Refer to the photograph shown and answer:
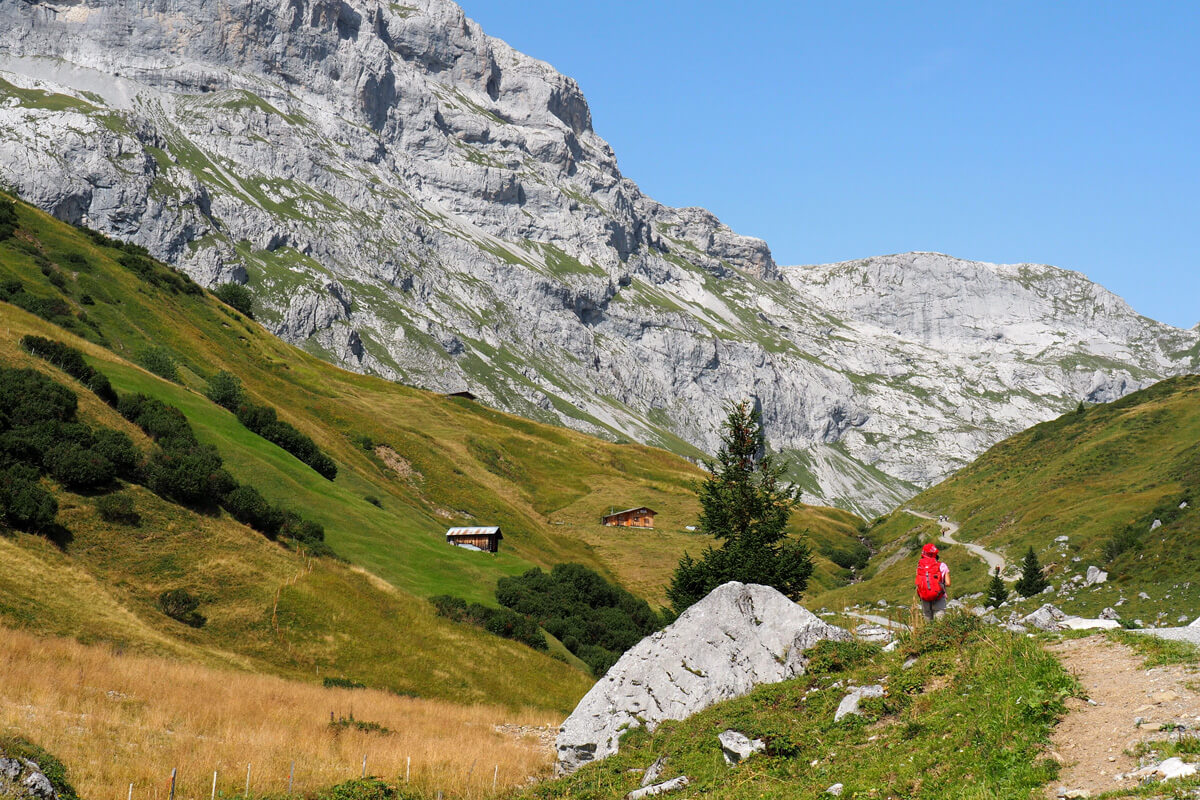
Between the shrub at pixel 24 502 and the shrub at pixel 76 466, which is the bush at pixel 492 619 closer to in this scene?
the shrub at pixel 76 466

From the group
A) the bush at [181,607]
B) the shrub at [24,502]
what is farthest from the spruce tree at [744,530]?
the shrub at [24,502]

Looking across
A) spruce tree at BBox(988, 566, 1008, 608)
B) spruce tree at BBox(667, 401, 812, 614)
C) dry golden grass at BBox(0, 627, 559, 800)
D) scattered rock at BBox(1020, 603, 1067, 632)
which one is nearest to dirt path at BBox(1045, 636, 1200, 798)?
scattered rock at BBox(1020, 603, 1067, 632)

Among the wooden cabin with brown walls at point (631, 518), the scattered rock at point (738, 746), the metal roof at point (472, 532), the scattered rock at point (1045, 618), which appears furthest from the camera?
the wooden cabin with brown walls at point (631, 518)

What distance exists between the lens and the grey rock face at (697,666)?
24.0 meters

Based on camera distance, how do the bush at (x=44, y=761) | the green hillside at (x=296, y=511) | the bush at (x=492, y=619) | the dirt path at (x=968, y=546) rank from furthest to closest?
the dirt path at (x=968, y=546) → the bush at (x=492, y=619) → the green hillside at (x=296, y=511) → the bush at (x=44, y=761)

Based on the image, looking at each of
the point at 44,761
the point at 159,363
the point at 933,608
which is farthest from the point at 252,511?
the point at 933,608

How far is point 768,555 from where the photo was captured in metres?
47.9

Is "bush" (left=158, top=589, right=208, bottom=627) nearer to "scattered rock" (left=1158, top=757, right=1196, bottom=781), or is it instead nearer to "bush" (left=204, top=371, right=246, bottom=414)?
"bush" (left=204, top=371, right=246, bottom=414)

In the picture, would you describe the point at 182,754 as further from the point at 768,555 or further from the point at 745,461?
the point at 745,461

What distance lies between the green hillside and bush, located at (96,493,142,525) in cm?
40

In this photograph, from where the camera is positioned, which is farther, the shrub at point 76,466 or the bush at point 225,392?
the bush at point 225,392

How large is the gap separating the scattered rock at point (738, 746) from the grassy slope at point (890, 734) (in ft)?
0.74

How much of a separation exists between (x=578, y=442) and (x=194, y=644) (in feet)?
428

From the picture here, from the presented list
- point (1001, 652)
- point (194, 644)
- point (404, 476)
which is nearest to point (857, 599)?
point (404, 476)
